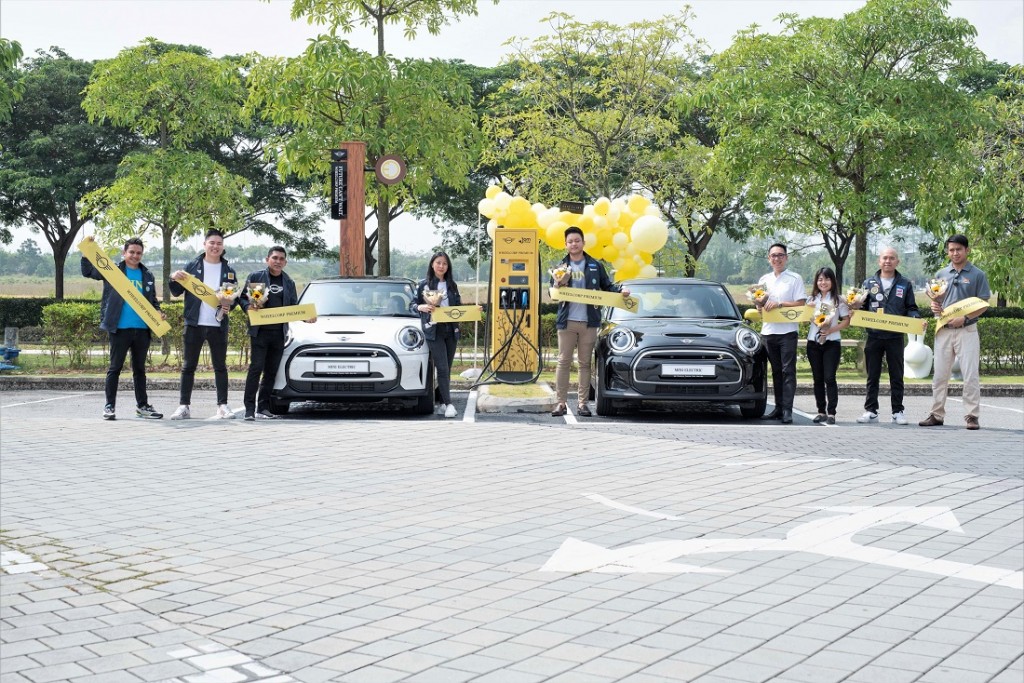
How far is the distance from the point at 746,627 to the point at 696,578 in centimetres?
78

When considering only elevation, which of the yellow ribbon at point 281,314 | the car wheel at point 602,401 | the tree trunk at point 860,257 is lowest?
the car wheel at point 602,401

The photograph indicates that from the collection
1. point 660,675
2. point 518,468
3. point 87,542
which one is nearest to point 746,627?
point 660,675

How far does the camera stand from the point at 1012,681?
399 centimetres

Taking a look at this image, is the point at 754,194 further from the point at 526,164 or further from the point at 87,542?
the point at 87,542

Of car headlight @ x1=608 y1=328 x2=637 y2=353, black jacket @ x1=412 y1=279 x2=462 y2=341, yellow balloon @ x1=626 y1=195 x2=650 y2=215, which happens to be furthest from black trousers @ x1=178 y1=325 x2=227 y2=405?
yellow balloon @ x1=626 y1=195 x2=650 y2=215

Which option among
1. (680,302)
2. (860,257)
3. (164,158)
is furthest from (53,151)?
(680,302)

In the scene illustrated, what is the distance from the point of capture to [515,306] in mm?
13945

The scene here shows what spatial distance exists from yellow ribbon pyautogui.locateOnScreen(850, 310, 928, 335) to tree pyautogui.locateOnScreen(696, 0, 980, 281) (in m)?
8.47

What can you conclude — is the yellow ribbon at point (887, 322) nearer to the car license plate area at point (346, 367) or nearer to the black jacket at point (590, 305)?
the black jacket at point (590, 305)

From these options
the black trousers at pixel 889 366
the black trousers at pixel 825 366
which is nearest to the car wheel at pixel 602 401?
the black trousers at pixel 825 366

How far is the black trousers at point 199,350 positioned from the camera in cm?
1144

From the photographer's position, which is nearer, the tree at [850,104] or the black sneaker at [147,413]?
the black sneaker at [147,413]

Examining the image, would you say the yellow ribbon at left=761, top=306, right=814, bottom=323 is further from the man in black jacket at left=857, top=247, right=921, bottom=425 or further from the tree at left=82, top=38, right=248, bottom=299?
the tree at left=82, top=38, right=248, bottom=299

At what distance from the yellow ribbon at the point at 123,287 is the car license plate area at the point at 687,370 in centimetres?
504
